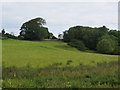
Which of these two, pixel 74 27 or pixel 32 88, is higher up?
pixel 74 27

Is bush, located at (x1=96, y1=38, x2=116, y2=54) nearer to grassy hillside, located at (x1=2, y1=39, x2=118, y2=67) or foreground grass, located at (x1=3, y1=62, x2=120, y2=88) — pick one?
grassy hillside, located at (x1=2, y1=39, x2=118, y2=67)

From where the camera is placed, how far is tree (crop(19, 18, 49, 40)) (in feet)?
203

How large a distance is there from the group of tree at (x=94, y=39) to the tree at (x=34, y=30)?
7536 millimetres

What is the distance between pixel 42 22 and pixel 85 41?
1635 centimetres

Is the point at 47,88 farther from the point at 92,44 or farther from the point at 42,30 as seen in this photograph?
the point at 42,30

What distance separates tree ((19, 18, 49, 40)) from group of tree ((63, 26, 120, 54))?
7.54m

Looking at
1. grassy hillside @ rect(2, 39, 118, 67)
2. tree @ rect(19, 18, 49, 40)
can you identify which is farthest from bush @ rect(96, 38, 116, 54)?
tree @ rect(19, 18, 49, 40)

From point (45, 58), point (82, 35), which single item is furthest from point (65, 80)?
point (82, 35)

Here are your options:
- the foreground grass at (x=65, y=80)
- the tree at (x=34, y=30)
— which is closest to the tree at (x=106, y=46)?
the tree at (x=34, y=30)

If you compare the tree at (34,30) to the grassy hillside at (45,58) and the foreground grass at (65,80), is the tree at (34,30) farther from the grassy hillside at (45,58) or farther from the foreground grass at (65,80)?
the foreground grass at (65,80)

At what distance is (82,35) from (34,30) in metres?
14.7

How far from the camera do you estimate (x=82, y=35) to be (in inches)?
2323

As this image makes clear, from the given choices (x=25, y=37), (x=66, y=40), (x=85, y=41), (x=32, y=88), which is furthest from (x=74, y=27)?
(x=32, y=88)

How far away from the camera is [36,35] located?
63.7 meters
